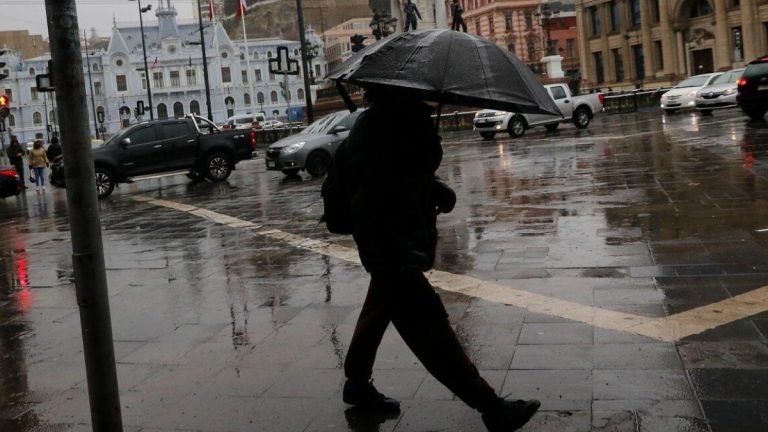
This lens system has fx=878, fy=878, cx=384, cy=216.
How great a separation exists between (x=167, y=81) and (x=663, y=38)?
66937 millimetres

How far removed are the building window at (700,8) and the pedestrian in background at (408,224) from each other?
2581 inches

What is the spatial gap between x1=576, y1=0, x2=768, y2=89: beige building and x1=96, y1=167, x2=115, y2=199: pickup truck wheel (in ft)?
160

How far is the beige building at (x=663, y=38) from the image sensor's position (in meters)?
58.5

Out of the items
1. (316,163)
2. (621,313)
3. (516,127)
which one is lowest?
(621,313)

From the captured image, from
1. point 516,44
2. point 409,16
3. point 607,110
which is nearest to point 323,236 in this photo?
point 409,16

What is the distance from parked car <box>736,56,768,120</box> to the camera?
71.4 feet

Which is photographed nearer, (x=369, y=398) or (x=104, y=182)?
(x=369, y=398)

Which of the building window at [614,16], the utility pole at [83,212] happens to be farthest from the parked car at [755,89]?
the building window at [614,16]

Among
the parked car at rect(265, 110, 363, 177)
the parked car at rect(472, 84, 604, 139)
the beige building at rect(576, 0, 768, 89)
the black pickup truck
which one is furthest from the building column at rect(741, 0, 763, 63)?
the black pickup truck

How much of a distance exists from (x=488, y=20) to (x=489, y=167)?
81.2 metres

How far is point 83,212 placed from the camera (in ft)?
11.0

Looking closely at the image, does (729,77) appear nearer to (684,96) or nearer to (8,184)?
(684,96)


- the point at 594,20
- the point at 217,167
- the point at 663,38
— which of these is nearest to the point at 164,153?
the point at 217,167

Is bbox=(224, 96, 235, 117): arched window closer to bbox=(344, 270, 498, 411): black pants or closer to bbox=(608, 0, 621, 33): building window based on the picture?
bbox=(608, 0, 621, 33): building window
